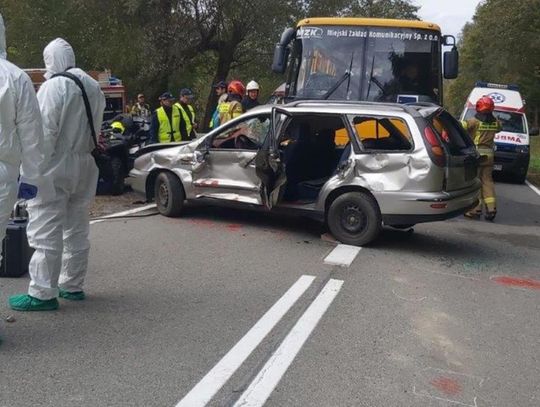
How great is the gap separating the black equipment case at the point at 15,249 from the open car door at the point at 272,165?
293 cm

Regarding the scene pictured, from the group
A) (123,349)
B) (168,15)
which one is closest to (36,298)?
(123,349)

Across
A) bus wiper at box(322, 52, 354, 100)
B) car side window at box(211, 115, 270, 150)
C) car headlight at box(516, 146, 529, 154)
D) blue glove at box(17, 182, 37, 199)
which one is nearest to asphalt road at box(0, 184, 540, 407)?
blue glove at box(17, 182, 37, 199)

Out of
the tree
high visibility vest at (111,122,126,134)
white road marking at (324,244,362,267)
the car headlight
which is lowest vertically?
white road marking at (324,244,362,267)

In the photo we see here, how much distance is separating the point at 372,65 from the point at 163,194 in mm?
3873

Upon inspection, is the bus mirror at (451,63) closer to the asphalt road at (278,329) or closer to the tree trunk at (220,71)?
the asphalt road at (278,329)

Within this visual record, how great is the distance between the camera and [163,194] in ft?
30.4

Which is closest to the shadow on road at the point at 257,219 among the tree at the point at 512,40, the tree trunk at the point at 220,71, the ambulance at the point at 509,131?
the ambulance at the point at 509,131

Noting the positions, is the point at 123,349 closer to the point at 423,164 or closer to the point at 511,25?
the point at 423,164

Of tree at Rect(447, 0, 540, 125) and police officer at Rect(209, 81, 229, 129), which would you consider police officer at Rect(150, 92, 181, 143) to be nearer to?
police officer at Rect(209, 81, 229, 129)

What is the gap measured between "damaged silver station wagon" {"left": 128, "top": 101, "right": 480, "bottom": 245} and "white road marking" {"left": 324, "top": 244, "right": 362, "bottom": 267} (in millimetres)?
138

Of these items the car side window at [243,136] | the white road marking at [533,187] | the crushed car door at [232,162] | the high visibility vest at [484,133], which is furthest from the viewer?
the white road marking at [533,187]

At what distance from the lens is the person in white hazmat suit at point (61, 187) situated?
187 inches

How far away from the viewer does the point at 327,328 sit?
495cm

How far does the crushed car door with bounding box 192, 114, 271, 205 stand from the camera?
8453 millimetres
